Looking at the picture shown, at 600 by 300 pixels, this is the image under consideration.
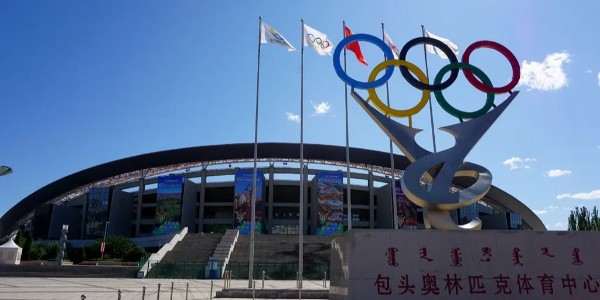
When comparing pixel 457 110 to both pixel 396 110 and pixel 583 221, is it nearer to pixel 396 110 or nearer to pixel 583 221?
pixel 396 110

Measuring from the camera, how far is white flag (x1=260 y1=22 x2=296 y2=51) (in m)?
25.2

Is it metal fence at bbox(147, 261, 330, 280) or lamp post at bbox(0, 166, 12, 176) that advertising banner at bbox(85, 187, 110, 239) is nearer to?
metal fence at bbox(147, 261, 330, 280)

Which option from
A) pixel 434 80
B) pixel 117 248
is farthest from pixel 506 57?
pixel 117 248

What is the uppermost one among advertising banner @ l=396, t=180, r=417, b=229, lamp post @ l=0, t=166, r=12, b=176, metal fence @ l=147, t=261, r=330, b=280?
advertising banner @ l=396, t=180, r=417, b=229

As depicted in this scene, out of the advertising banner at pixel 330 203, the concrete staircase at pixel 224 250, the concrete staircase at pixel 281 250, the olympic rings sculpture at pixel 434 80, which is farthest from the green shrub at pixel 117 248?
the olympic rings sculpture at pixel 434 80

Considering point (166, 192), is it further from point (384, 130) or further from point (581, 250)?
point (581, 250)

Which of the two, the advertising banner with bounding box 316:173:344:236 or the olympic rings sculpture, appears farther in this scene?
the advertising banner with bounding box 316:173:344:236

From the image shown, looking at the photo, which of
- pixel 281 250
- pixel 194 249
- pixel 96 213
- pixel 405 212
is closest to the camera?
pixel 194 249

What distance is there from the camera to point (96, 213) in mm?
66875

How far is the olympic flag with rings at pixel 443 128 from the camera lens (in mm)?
14102

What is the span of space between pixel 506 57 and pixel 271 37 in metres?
12.7

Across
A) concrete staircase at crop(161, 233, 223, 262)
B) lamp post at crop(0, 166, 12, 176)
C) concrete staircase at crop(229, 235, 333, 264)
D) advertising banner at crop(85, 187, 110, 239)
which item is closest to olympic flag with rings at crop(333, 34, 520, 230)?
lamp post at crop(0, 166, 12, 176)

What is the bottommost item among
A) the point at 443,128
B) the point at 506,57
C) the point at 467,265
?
the point at 467,265

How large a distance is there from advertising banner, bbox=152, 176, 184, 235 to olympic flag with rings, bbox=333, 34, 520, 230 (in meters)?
49.8
